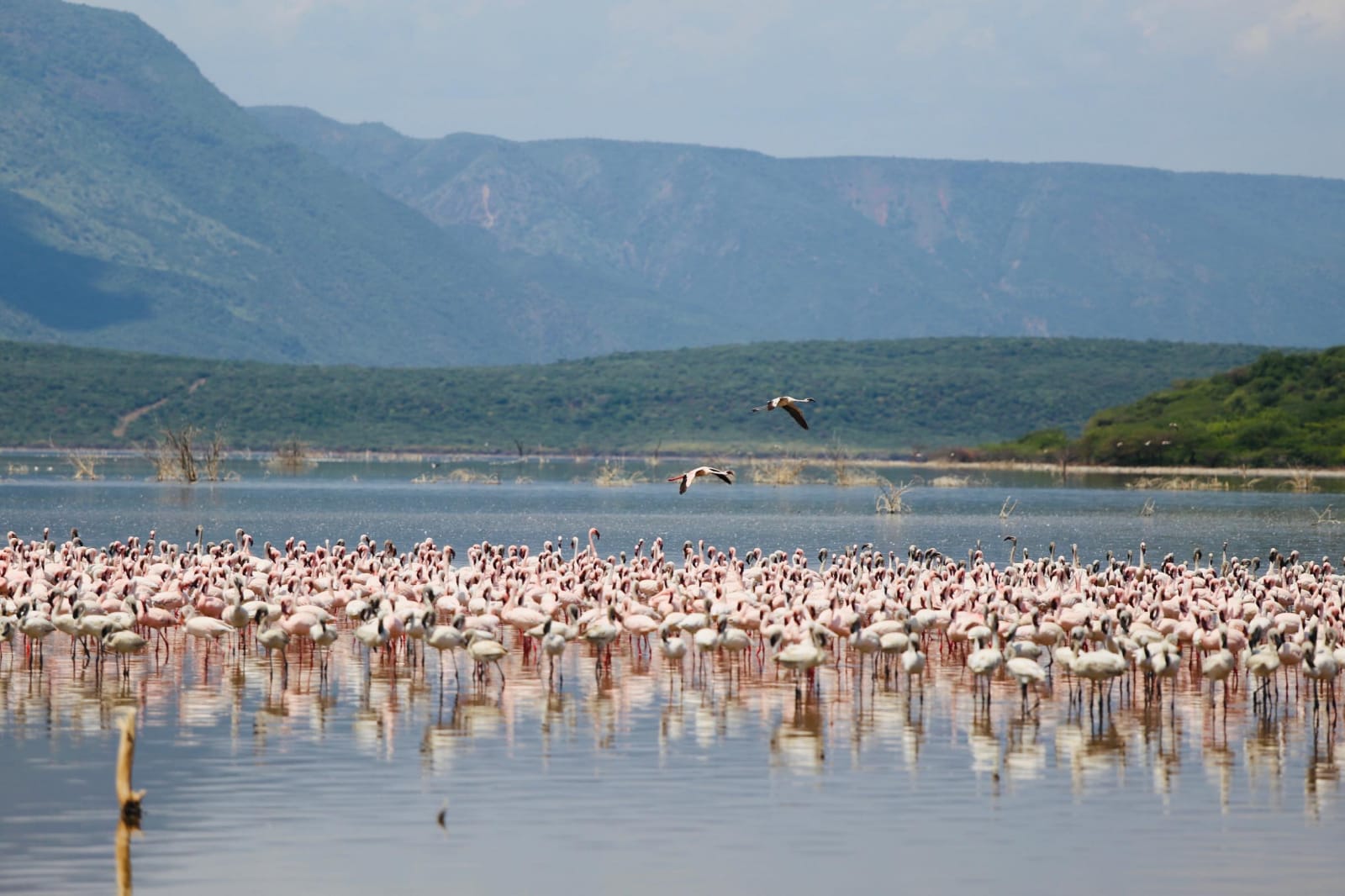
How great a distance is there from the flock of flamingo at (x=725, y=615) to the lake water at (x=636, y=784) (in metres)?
0.44

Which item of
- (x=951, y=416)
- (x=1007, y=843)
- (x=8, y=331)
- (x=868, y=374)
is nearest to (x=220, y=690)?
(x=1007, y=843)

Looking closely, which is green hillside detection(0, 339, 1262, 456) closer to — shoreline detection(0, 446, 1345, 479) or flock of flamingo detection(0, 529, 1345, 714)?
shoreline detection(0, 446, 1345, 479)

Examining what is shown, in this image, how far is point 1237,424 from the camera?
8862cm

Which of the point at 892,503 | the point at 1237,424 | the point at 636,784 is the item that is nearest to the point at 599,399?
the point at 1237,424

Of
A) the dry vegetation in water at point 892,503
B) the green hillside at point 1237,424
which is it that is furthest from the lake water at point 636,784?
the green hillside at point 1237,424

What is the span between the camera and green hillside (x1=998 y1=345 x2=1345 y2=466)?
85.1 metres

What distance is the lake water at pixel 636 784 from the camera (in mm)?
13781

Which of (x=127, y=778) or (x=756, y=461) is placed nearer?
(x=127, y=778)

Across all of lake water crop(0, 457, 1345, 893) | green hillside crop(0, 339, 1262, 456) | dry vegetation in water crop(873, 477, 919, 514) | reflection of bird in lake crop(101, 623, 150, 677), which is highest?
green hillside crop(0, 339, 1262, 456)

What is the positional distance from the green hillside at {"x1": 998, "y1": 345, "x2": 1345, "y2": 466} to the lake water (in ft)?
212

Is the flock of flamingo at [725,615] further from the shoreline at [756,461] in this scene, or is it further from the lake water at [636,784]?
the shoreline at [756,461]

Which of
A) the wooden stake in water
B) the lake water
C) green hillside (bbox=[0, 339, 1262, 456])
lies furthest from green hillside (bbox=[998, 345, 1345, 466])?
the wooden stake in water

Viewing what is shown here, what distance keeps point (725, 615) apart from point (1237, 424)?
69632 mm

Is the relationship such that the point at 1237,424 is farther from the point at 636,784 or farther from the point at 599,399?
the point at 636,784
